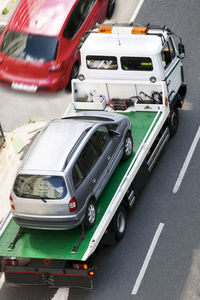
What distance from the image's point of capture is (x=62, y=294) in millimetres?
13469

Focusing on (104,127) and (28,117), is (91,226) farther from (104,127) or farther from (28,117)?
(28,117)

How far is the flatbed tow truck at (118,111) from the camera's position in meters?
13.3

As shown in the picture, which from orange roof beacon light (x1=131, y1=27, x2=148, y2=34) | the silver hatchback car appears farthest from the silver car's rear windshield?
orange roof beacon light (x1=131, y1=27, x2=148, y2=34)

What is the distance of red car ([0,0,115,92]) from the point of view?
18938mm

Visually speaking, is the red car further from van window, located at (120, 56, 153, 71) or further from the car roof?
the car roof

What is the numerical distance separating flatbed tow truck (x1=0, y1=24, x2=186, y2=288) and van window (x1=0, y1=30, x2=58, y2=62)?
2.17 meters

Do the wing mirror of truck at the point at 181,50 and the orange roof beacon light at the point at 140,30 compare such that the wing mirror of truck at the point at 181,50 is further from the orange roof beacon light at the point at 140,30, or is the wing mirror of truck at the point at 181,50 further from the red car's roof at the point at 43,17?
the red car's roof at the point at 43,17

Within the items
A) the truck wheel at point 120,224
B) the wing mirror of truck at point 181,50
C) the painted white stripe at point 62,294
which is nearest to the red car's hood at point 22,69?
the wing mirror of truck at point 181,50

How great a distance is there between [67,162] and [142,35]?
195 inches

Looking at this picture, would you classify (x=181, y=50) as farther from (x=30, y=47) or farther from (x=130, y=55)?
(x=30, y=47)

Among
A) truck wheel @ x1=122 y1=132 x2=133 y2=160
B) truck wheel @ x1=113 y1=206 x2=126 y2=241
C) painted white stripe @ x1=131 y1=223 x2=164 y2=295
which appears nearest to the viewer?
painted white stripe @ x1=131 y1=223 x2=164 y2=295

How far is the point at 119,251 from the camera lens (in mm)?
14305

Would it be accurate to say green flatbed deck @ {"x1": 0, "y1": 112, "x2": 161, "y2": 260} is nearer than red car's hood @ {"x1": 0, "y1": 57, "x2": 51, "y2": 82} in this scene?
Yes

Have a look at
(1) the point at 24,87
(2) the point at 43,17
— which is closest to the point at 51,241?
(1) the point at 24,87
